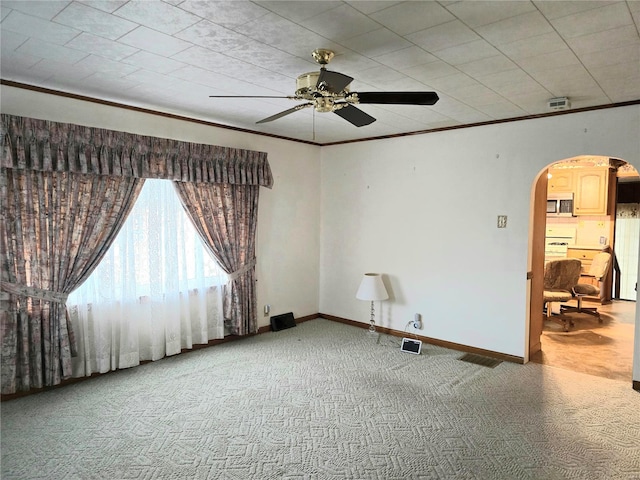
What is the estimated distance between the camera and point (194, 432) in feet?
9.77

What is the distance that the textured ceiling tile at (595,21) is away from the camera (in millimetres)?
2084

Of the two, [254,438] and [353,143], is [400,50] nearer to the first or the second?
[254,438]

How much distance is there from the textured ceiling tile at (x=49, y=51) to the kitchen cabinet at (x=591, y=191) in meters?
8.01

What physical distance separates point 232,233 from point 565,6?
3.83m

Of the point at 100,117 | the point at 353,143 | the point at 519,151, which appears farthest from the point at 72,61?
the point at 519,151

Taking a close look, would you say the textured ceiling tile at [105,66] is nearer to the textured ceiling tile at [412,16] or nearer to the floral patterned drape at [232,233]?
the floral patterned drape at [232,233]

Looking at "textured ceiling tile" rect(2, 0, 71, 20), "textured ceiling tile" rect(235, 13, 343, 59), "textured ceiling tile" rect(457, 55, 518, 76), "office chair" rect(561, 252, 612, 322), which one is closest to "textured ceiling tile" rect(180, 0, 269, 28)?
"textured ceiling tile" rect(235, 13, 343, 59)

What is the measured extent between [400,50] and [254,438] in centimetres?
276

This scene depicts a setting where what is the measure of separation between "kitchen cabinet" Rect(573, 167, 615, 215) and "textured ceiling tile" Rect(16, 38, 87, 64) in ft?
26.3

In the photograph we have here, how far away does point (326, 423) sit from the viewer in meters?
3.12

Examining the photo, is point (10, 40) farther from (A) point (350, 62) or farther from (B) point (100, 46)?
(A) point (350, 62)

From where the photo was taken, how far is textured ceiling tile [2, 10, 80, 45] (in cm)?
225

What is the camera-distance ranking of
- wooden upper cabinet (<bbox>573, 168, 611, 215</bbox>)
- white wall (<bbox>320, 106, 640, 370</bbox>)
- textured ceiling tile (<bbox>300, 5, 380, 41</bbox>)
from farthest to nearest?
1. wooden upper cabinet (<bbox>573, 168, 611, 215</bbox>)
2. white wall (<bbox>320, 106, 640, 370</bbox>)
3. textured ceiling tile (<bbox>300, 5, 380, 41</bbox>)

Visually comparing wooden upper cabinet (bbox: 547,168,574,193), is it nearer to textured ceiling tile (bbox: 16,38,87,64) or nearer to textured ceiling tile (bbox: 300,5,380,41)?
textured ceiling tile (bbox: 300,5,380,41)
